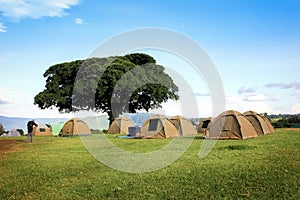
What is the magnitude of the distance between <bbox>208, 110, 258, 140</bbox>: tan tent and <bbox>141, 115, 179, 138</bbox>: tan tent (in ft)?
14.6

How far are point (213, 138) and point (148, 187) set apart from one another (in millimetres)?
14213

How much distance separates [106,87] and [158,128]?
42.3ft

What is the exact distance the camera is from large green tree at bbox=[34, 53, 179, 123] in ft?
122

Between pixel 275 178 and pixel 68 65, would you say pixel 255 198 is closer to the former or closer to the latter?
pixel 275 178

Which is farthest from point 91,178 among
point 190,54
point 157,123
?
point 157,123

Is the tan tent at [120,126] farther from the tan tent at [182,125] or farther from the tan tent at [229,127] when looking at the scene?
the tan tent at [229,127]

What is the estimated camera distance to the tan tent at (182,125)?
28.6 metres

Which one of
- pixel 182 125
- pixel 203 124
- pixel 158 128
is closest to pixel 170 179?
pixel 158 128

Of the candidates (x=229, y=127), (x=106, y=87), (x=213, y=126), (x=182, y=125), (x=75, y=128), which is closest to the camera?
(x=229, y=127)

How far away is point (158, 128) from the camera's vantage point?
86.4 ft

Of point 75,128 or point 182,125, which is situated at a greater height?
point 182,125

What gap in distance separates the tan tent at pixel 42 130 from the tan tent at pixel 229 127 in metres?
22.7

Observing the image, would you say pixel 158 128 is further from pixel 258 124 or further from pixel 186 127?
pixel 258 124

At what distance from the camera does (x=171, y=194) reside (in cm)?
837
